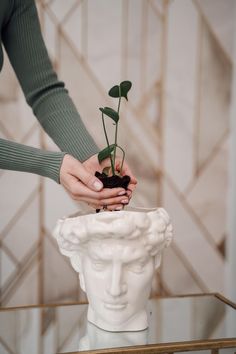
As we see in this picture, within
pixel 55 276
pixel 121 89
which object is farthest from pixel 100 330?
pixel 55 276

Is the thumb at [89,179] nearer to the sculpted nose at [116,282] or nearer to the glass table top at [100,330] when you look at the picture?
the sculpted nose at [116,282]

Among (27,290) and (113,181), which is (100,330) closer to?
(113,181)

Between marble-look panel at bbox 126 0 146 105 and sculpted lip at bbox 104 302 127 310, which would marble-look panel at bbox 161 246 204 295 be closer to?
marble-look panel at bbox 126 0 146 105

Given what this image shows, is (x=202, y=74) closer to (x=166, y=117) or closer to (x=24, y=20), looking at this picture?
(x=166, y=117)

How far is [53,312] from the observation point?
1.19m

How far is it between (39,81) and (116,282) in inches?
25.0

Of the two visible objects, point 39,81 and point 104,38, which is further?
point 104,38

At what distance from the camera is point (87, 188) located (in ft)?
3.53

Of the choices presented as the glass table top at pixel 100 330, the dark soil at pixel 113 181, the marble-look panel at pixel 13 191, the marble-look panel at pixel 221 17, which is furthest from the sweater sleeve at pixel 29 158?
the marble-look panel at pixel 221 17

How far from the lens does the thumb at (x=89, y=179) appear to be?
1.05 m

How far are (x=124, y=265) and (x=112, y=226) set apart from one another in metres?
0.11

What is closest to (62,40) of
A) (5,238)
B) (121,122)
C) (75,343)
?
(121,122)

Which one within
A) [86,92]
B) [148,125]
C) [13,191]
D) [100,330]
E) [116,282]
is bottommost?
[100,330]

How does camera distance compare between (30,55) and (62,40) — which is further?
(62,40)
